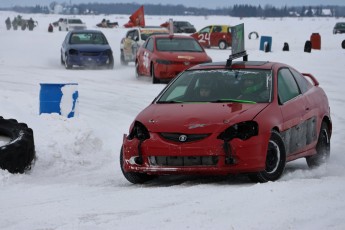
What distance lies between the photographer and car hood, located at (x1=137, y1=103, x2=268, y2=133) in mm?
7660

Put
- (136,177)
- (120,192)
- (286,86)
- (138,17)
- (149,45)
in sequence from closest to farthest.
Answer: (120,192) → (136,177) → (286,86) → (149,45) → (138,17)

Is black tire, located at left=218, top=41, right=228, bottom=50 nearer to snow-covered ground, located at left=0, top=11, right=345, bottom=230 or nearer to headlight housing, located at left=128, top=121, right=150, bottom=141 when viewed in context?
snow-covered ground, located at left=0, top=11, right=345, bottom=230

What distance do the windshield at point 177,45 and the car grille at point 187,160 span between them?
560 inches

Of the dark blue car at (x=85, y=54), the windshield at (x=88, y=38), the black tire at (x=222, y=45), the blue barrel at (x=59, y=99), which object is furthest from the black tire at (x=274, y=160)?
the black tire at (x=222, y=45)

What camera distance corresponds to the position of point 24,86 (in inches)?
782

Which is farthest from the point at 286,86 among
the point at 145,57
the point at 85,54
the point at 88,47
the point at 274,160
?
the point at 88,47

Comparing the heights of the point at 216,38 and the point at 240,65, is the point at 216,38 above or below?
below

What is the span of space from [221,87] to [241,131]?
116cm

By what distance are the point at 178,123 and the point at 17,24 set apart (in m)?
74.0

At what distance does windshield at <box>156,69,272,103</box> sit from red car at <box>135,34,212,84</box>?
11.9 m

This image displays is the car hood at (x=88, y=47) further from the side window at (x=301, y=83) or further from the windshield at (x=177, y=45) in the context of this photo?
the side window at (x=301, y=83)

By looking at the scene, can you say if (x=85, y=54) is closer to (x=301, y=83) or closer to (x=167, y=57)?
(x=167, y=57)

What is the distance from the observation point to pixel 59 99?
1216cm

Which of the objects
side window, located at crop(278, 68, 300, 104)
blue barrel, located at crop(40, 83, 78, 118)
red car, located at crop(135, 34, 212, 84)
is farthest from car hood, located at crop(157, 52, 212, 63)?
side window, located at crop(278, 68, 300, 104)
